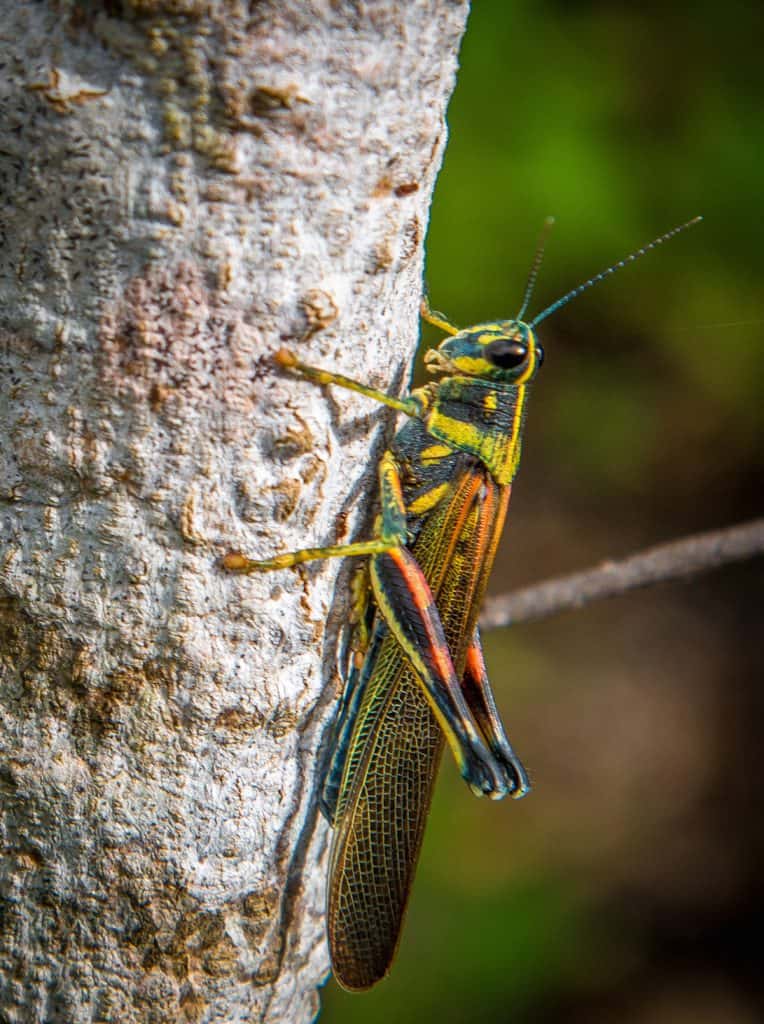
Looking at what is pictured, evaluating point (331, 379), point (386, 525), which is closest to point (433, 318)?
point (386, 525)

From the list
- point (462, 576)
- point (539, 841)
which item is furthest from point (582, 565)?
point (462, 576)

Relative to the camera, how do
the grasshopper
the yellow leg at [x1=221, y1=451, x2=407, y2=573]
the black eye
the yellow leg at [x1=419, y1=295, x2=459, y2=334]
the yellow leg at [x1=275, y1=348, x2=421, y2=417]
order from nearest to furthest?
1. the yellow leg at [x1=275, y1=348, x2=421, y2=417]
2. the yellow leg at [x1=221, y1=451, x2=407, y2=573]
3. the grasshopper
4. the black eye
5. the yellow leg at [x1=419, y1=295, x2=459, y2=334]

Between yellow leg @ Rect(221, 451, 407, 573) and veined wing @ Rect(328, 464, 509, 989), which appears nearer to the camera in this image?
yellow leg @ Rect(221, 451, 407, 573)

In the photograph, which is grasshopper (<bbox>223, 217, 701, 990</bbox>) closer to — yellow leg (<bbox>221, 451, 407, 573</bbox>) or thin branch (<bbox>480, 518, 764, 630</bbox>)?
yellow leg (<bbox>221, 451, 407, 573</bbox>)

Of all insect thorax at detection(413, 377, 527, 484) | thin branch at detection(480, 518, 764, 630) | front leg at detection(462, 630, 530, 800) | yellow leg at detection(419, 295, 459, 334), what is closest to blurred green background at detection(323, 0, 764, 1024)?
thin branch at detection(480, 518, 764, 630)

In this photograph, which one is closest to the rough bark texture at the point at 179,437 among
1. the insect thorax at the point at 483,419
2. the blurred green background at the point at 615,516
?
the insect thorax at the point at 483,419

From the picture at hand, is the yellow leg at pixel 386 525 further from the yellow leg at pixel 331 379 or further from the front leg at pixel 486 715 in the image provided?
the front leg at pixel 486 715

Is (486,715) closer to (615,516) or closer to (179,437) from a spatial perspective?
(179,437)
